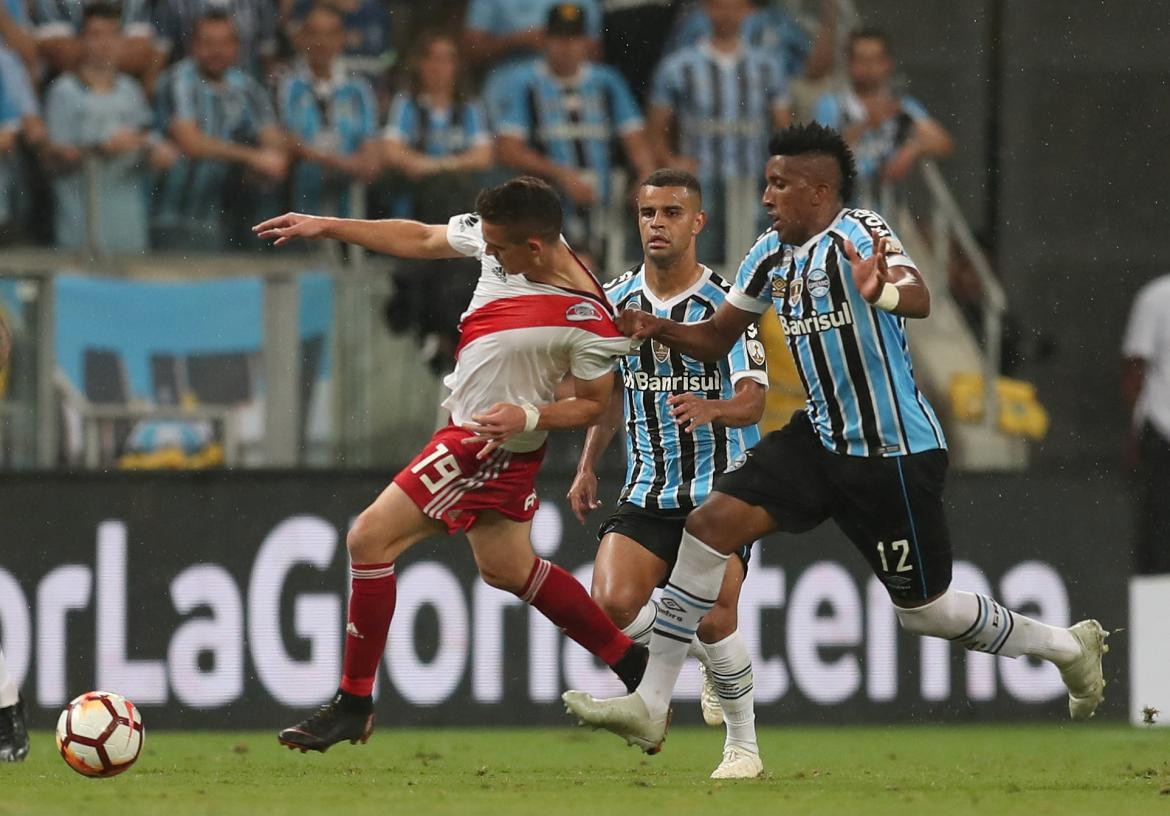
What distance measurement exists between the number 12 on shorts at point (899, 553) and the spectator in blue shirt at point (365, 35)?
18.1ft

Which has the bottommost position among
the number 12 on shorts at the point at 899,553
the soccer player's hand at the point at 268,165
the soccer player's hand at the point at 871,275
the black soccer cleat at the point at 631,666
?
the black soccer cleat at the point at 631,666

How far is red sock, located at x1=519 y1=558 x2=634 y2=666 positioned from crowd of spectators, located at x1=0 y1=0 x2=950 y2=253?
416 centimetres

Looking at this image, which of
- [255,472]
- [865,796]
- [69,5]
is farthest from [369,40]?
[865,796]

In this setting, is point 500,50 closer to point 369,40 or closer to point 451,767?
point 369,40

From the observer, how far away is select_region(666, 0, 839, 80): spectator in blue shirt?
458 inches

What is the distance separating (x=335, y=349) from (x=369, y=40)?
2.05 meters

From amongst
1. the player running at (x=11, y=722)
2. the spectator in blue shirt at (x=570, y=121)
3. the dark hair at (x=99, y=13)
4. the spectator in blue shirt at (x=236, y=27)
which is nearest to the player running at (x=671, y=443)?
the player running at (x=11, y=722)

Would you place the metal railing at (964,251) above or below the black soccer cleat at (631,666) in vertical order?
above

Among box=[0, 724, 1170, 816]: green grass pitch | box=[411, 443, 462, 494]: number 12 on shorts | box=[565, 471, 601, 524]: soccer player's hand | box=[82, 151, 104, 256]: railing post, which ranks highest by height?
box=[82, 151, 104, 256]: railing post

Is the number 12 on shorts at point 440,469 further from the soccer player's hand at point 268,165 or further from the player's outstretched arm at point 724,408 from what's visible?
Answer: the soccer player's hand at point 268,165

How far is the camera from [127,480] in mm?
10047

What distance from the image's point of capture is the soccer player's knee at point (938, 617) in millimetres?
6848

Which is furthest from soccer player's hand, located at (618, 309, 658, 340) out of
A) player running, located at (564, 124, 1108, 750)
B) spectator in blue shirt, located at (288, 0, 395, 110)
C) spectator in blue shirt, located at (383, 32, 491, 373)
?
spectator in blue shirt, located at (288, 0, 395, 110)

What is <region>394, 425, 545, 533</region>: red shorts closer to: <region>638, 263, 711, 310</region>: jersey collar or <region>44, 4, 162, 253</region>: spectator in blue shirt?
<region>638, 263, 711, 310</region>: jersey collar
